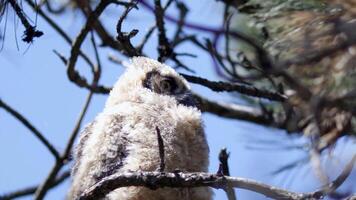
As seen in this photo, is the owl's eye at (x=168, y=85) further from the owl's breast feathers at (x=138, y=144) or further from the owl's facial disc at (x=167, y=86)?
the owl's breast feathers at (x=138, y=144)

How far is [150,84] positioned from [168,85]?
87mm

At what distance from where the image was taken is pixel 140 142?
10.7ft

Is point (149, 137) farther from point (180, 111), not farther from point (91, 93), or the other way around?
point (91, 93)

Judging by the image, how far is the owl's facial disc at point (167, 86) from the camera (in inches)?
148

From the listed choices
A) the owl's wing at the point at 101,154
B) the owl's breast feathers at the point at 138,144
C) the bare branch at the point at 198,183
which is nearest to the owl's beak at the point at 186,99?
the owl's breast feathers at the point at 138,144

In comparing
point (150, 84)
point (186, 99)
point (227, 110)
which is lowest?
point (186, 99)

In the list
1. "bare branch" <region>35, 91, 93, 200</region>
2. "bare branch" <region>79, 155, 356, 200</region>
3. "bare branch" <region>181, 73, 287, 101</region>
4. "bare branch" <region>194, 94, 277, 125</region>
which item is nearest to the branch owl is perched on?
"bare branch" <region>181, 73, 287, 101</region>

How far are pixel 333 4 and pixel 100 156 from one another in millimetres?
1608

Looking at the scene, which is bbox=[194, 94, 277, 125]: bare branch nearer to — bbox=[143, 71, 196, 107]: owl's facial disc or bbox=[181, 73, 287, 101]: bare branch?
bbox=[143, 71, 196, 107]: owl's facial disc

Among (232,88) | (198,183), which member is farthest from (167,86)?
(198,183)

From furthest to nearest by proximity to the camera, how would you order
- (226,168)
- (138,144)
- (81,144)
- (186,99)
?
(186,99) < (81,144) < (138,144) < (226,168)

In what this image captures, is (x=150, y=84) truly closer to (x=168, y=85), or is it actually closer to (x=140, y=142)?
(x=168, y=85)

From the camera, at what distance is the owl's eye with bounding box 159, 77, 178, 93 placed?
3.78m

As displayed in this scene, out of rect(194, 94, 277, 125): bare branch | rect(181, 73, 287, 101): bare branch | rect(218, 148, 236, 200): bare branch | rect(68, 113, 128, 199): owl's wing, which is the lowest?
rect(218, 148, 236, 200): bare branch
